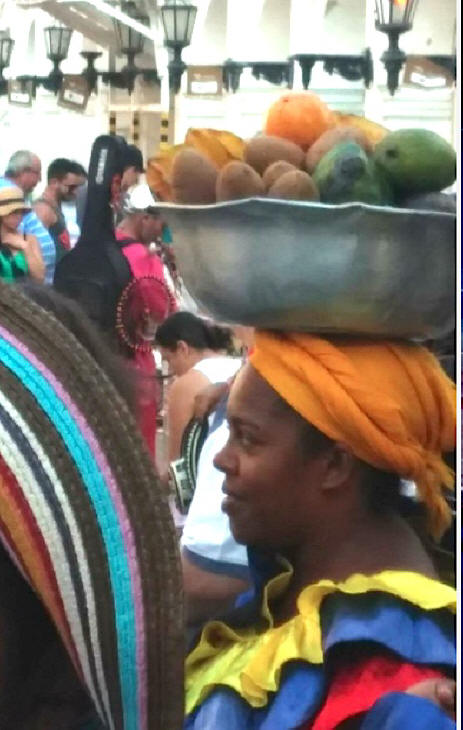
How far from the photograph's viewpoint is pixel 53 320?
3.76 ft

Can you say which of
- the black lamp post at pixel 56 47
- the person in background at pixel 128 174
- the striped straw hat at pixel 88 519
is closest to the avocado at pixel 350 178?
the striped straw hat at pixel 88 519

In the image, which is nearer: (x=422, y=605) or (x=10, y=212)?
(x=422, y=605)

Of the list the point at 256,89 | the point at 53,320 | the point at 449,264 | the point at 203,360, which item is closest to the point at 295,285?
the point at 449,264

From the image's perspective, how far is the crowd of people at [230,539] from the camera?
109cm

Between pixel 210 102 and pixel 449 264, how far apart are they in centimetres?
1328

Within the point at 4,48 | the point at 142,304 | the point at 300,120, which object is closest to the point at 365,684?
the point at 300,120

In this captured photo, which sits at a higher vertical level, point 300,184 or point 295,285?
point 300,184

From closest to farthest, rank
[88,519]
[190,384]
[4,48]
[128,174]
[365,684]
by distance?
[88,519]
[365,684]
[190,384]
[128,174]
[4,48]

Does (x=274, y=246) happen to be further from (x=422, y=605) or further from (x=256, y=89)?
(x=256, y=89)

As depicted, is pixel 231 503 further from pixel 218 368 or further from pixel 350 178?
pixel 218 368

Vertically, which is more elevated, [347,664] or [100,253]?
[100,253]

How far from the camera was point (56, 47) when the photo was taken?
14.5 meters

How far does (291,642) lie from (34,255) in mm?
3601

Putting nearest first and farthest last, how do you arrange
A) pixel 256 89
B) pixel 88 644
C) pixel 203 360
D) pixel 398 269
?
pixel 88 644
pixel 398 269
pixel 203 360
pixel 256 89
